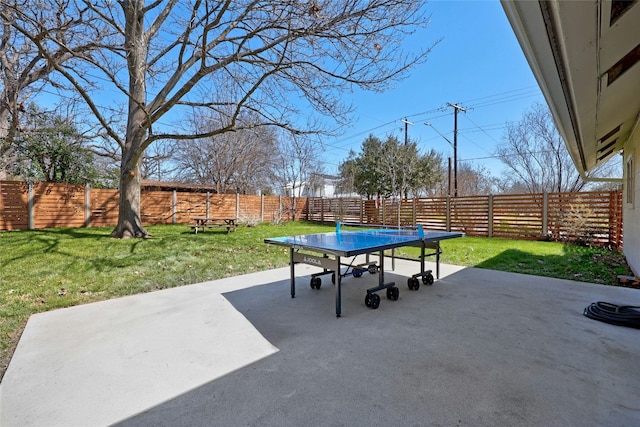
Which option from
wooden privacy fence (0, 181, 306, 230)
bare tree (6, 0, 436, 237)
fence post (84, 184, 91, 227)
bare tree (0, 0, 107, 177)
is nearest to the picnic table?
wooden privacy fence (0, 181, 306, 230)

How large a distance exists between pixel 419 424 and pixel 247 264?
512 centimetres

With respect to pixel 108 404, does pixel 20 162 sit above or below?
above

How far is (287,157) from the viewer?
24438mm

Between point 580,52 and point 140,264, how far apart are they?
6.64 m

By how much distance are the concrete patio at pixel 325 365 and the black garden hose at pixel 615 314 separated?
0.48ft

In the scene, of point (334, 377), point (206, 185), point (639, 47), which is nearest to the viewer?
point (334, 377)

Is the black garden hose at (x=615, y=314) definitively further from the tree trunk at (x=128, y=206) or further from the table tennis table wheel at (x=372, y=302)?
the tree trunk at (x=128, y=206)

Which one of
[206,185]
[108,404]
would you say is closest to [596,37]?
[108,404]

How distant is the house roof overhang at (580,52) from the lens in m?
1.71

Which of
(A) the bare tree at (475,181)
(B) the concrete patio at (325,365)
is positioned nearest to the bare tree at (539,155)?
(A) the bare tree at (475,181)

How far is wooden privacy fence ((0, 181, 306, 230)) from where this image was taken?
31.8ft

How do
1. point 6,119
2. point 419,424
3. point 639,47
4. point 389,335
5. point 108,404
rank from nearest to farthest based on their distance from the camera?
point 419,424 → point 108,404 → point 639,47 → point 389,335 → point 6,119

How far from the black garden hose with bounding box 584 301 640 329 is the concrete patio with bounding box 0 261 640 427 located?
0.48ft

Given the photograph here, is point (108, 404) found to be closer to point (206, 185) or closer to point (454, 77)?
point (454, 77)
